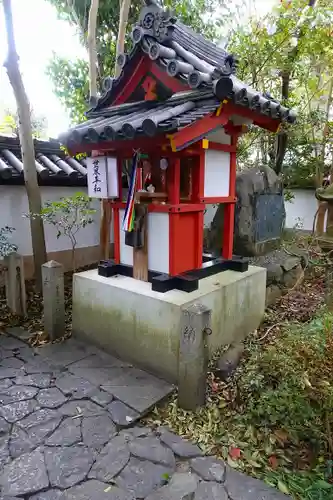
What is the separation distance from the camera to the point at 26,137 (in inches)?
218

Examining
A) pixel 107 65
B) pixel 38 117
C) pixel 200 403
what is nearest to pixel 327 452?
pixel 200 403

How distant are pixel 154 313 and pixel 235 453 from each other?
1.65 metres

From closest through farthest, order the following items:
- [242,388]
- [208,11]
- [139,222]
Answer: [242,388]
[139,222]
[208,11]

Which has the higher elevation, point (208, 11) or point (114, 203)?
point (208, 11)

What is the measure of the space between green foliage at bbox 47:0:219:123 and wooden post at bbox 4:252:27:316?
11.9 ft

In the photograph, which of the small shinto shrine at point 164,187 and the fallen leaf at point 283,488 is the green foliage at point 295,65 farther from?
the fallen leaf at point 283,488

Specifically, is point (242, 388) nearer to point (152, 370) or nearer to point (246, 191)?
point (152, 370)

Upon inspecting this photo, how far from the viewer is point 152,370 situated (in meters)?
4.05

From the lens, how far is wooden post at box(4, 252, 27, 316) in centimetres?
541

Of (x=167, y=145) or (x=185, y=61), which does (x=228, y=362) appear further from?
(x=185, y=61)

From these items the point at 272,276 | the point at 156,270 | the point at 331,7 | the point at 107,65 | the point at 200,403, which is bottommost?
the point at 200,403

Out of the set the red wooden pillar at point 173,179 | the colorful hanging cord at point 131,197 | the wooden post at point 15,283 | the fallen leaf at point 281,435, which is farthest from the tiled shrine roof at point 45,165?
the fallen leaf at point 281,435

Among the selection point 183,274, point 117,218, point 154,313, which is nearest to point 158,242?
point 183,274

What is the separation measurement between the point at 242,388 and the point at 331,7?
8.56 metres
